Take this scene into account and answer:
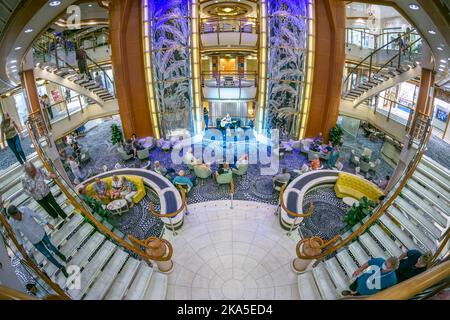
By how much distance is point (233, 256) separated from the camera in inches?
263

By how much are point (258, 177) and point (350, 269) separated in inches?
208

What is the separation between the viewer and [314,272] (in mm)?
5945

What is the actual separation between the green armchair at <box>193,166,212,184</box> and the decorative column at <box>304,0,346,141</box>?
5.86 metres

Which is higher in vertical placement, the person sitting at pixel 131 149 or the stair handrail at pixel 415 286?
the stair handrail at pixel 415 286

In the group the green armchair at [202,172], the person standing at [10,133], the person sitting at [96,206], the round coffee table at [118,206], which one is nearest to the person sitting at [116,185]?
the round coffee table at [118,206]

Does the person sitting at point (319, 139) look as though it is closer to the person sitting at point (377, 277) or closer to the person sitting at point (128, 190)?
the person sitting at point (128, 190)

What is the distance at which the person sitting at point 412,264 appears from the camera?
4152 millimetres

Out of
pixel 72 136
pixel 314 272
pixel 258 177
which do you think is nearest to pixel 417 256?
pixel 314 272

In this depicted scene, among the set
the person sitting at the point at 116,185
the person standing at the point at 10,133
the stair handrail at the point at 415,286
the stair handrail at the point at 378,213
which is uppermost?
the stair handrail at the point at 415,286

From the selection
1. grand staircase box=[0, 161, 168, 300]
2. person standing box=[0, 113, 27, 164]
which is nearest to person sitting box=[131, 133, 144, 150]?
person standing box=[0, 113, 27, 164]

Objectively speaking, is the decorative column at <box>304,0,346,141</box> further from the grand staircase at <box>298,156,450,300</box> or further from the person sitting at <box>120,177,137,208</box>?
the person sitting at <box>120,177,137,208</box>

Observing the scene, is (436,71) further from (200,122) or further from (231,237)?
(200,122)

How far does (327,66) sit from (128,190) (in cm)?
992

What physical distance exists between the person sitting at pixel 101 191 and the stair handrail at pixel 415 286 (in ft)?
27.8
